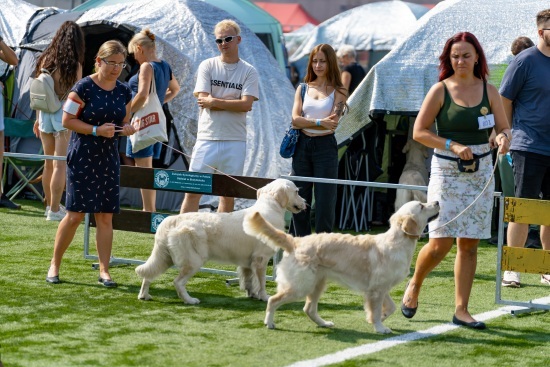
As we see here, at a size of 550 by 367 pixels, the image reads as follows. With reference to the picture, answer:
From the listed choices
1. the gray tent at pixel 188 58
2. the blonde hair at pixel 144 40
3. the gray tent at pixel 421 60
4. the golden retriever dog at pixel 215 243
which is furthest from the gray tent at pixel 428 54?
the golden retriever dog at pixel 215 243

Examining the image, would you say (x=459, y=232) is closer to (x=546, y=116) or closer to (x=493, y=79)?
(x=546, y=116)

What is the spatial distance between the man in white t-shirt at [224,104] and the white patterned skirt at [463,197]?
2209 mm

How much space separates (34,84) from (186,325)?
17.3 feet

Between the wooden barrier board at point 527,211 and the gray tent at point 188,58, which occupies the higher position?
the gray tent at point 188,58

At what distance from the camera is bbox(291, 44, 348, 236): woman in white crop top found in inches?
319

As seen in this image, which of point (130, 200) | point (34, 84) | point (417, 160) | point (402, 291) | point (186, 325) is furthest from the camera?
point (130, 200)

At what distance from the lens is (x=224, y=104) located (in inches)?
321

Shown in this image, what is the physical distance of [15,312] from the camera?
6547 mm

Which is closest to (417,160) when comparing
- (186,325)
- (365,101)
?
(365,101)

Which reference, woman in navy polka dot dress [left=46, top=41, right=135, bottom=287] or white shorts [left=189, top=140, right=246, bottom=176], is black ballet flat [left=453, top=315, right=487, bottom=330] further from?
woman in navy polka dot dress [left=46, top=41, right=135, bottom=287]

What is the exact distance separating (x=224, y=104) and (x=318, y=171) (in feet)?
3.03

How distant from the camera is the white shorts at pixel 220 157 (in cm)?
833

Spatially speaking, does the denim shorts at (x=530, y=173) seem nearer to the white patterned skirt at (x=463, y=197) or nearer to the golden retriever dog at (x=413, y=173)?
the white patterned skirt at (x=463, y=197)

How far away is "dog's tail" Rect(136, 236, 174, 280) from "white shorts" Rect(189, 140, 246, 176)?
1.22 metres
